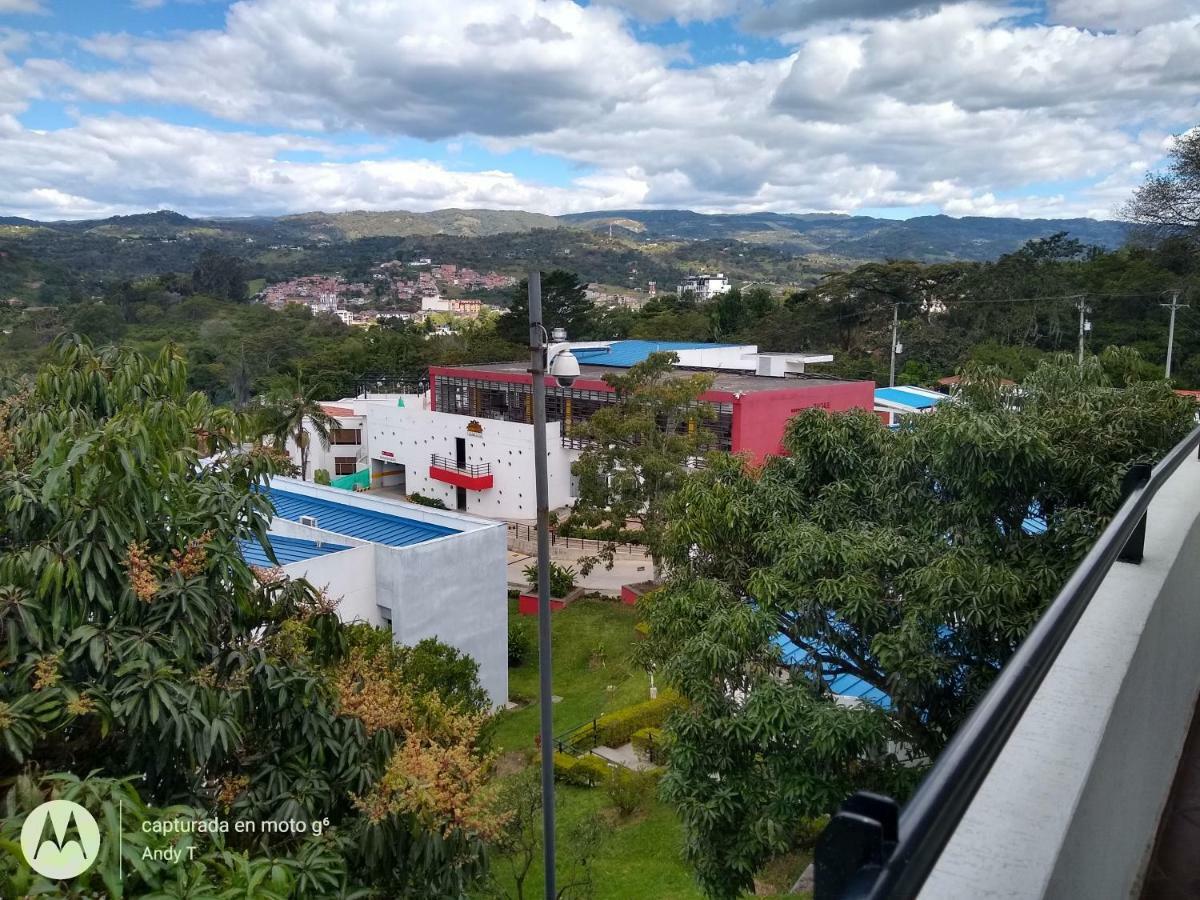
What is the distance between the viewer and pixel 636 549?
2288cm

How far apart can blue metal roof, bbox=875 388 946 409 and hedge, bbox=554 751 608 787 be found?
17.2 metres

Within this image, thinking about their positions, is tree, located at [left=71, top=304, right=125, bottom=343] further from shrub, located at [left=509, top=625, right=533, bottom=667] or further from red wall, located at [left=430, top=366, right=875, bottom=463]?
shrub, located at [left=509, top=625, right=533, bottom=667]

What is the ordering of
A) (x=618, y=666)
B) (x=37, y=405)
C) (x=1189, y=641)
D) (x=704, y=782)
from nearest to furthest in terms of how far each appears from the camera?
1. (x=1189, y=641)
2. (x=37, y=405)
3. (x=704, y=782)
4. (x=618, y=666)

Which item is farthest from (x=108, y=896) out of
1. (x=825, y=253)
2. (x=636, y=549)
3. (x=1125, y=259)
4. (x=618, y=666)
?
(x=825, y=253)

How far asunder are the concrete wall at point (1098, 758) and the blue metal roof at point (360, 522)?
11.1m

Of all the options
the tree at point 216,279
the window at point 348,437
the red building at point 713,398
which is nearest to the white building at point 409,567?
the red building at point 713,398

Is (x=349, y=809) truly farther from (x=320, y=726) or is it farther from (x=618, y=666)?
(x=618, y=666)

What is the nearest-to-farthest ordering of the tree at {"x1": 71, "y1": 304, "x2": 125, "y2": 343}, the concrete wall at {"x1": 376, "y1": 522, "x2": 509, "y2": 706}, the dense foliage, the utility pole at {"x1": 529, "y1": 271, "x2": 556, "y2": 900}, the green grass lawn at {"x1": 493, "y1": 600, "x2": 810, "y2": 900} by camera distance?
1. the dense foliage
2. the utility pole at {"x1": 529, "y1": 271, "x2": 556, "y2": 900}
3. the green grass lawn at {"x1": 493, "y1": 600, "x2": 810, "y2": 900}
4. the concrete wall at {"x1": 376, "y1": 522, "x2": 509, "y2": 706}
5. the tree at {"x1": 71, "y1": 304, "x2": 125, "y2": 343}

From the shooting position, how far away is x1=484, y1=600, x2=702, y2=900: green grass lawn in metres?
8.52

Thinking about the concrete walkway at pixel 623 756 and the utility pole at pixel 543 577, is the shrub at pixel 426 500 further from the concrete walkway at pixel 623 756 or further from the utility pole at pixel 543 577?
the utility pole at pixel 543 577

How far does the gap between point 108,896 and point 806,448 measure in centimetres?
588

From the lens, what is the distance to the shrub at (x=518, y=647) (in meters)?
15.5

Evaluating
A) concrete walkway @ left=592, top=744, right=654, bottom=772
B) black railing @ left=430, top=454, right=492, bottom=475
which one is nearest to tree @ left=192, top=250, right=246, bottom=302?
black railing @ left=430, top=454, right=492, bottom=475

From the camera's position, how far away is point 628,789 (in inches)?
405
